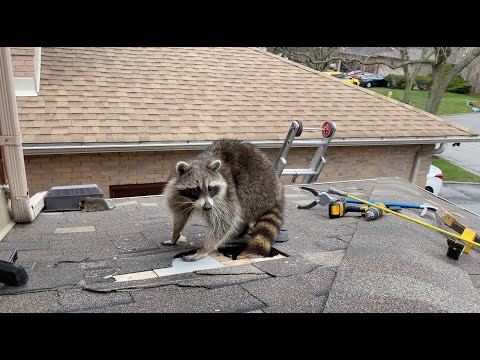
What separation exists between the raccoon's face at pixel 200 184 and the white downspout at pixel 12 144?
1317mm

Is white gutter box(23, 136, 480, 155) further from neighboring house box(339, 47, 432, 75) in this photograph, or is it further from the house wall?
neighboring house box(339, 47, 432, 75)

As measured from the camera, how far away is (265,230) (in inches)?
131

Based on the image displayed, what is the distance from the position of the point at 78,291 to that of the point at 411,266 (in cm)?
206

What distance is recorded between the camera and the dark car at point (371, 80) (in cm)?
3147

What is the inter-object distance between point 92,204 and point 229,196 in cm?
181

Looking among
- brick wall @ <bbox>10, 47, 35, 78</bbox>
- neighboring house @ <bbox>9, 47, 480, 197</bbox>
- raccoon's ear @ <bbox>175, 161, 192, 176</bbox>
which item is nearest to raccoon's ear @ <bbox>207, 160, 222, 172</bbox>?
raccoon's ear @ <bbox>175, 161, 192, 176</bbox>

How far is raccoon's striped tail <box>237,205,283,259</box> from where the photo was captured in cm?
308

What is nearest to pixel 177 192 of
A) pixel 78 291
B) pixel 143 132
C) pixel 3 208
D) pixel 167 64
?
pixel 78 291

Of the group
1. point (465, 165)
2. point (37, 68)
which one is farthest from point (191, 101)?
point (465, 165)

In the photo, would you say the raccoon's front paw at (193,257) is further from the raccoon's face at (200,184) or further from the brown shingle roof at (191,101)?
the brown shingle roof at (191,101)

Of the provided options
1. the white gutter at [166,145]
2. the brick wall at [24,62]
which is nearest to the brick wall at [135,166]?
the white gutter at [166,145]

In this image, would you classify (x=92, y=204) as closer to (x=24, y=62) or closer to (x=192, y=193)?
(x=192, y=193)

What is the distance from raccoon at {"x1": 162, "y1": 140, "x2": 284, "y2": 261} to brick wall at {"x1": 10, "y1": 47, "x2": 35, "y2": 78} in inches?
221

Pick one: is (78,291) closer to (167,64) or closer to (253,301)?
(253,301)
